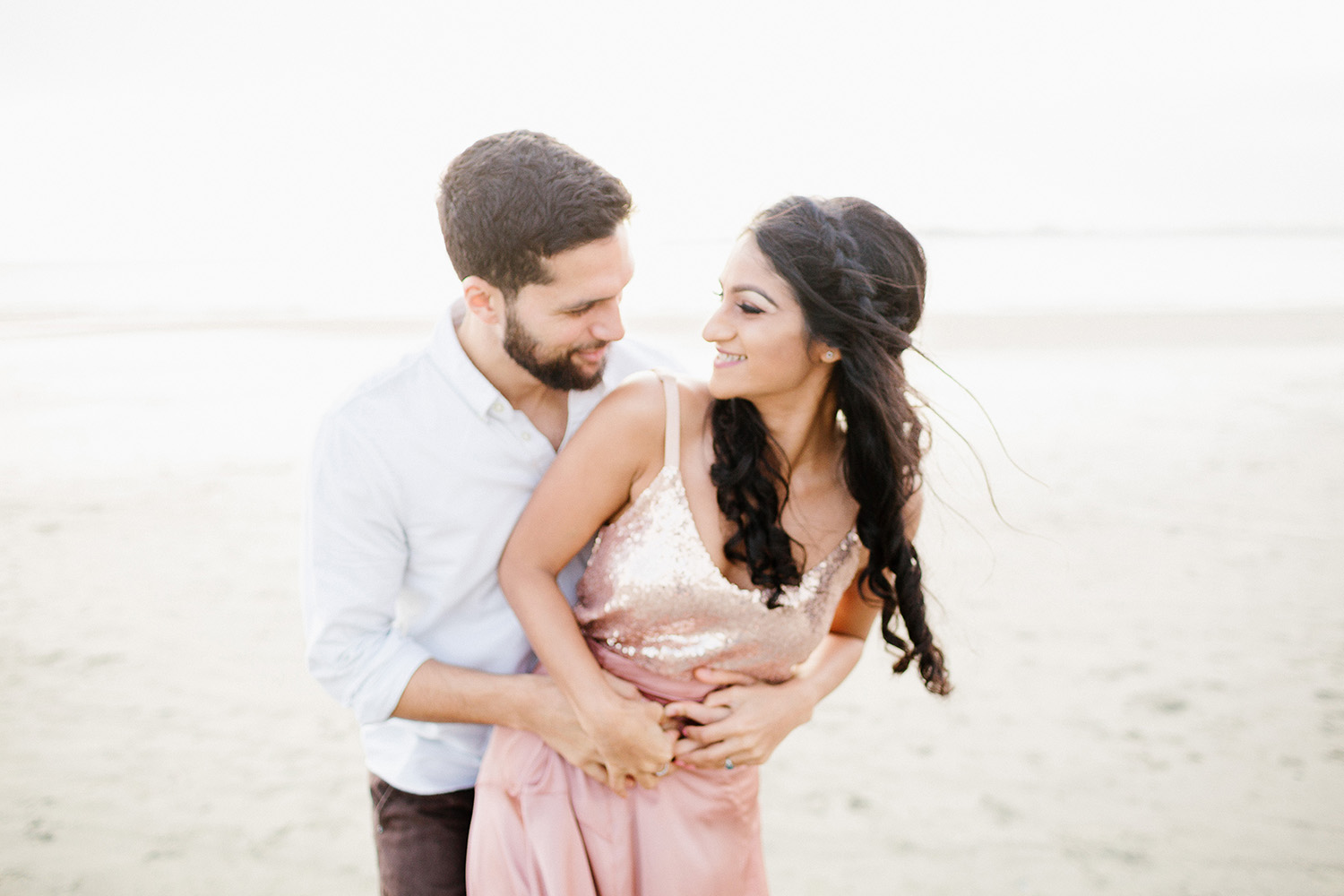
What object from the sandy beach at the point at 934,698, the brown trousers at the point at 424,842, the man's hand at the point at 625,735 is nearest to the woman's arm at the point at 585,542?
the man's hand at the point at 625,735

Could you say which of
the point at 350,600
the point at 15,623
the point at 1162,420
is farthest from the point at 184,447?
the point at 1162,420

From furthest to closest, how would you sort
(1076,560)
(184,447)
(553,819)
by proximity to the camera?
(184,447) < (1076,560) < (553,819)

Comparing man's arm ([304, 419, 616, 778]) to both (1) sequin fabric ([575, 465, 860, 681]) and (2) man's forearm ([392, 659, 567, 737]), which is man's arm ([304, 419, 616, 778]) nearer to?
(2) man's forearm ([392, 659, 567, 737])

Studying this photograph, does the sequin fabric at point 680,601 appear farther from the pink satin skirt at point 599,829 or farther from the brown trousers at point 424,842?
the brown trousers at point 424,842

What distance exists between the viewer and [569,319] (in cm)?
226

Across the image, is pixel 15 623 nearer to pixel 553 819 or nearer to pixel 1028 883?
pixel 553 819

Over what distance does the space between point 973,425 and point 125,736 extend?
7.85m

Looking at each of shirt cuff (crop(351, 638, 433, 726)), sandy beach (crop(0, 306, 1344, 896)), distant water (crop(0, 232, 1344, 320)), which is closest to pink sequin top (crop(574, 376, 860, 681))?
shirt cuff (crop(351, 638, 433, 726))

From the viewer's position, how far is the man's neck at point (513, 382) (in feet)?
7.57

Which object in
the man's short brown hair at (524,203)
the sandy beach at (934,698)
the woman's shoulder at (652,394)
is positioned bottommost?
the sandy beach at (934,698)

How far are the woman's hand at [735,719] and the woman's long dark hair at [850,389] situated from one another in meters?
0.23

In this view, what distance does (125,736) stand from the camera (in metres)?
4.51

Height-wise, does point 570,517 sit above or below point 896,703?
above

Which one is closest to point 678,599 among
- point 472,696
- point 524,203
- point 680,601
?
point 680,601
